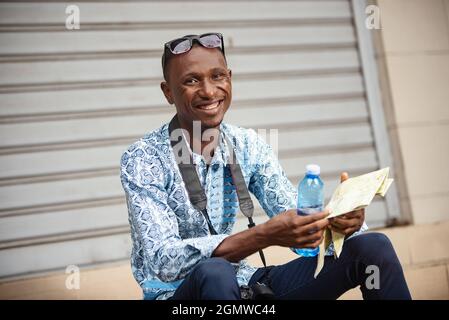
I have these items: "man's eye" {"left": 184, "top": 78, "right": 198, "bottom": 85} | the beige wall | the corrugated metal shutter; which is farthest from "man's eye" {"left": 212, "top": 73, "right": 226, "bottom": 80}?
the beige wall

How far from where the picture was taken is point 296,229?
2.31 m

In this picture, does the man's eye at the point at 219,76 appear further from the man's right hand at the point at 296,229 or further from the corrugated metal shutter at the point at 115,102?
the corrugated metal shutter at the point at 115,102

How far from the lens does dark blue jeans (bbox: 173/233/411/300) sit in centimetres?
225

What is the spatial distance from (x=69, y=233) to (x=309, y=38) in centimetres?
325

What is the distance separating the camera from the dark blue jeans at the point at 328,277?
2248 millimetres

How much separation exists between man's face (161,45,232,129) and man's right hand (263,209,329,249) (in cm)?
79

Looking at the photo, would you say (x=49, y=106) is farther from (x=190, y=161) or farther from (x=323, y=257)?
(x=323, y=257)

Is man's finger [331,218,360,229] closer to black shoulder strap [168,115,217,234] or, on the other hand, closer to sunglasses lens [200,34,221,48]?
black shoulder strap [168,115,217,234]

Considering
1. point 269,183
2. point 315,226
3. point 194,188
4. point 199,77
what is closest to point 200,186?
point 194,188

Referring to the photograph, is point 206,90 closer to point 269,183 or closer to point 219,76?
point 219,76

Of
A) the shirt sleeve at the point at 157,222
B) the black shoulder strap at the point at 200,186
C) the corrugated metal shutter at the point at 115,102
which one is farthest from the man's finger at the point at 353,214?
the corrugated metal shutter at the point at 115,102

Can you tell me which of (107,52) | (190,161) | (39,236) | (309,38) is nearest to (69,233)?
(39,236)

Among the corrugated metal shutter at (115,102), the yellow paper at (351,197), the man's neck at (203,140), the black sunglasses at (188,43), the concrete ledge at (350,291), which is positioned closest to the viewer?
the yellow paper at (351,197)

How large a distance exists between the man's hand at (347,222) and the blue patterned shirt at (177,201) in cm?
51
